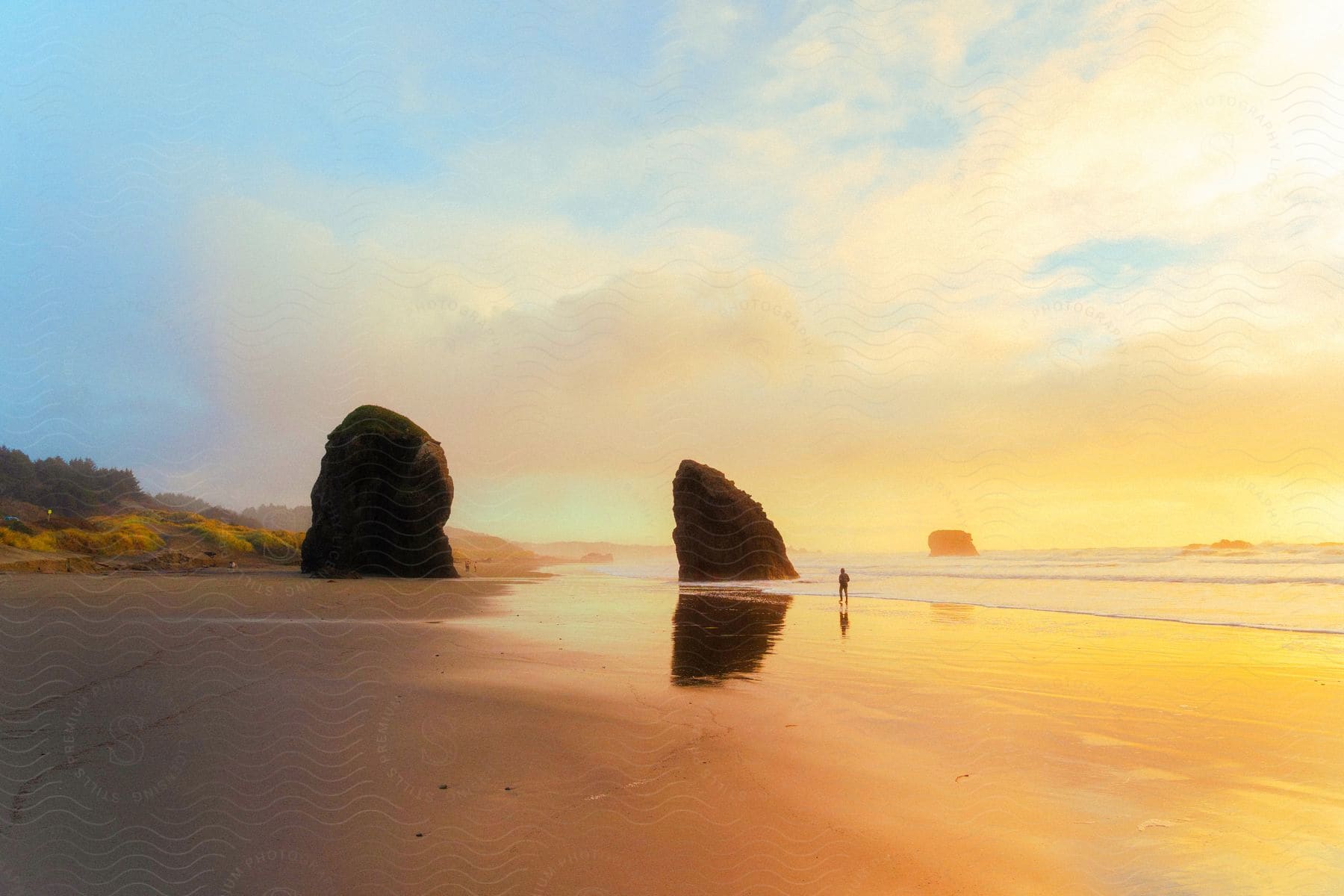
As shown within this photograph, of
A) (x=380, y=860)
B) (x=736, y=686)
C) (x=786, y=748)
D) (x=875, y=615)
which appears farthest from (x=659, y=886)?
(x=875, y=615)

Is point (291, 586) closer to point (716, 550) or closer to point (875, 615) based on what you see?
point (875, 615)

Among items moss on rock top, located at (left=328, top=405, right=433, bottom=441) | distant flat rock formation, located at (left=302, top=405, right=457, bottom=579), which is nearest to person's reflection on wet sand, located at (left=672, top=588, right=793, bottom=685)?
distant flat rock formation, located at (left=302, top=405, right=457, bottom=579)

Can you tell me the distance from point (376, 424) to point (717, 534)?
63.1 ft

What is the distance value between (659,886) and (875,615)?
15468mm

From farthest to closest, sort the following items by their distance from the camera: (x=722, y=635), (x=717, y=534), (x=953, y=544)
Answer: (x=953, y=544), (x=717, y=534), (x=722, y=635)

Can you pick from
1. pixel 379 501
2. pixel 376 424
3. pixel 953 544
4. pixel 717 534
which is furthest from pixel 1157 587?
pixel 953 544

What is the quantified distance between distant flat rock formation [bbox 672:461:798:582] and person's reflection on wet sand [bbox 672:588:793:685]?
11.5 m

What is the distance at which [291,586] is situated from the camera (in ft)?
60.3

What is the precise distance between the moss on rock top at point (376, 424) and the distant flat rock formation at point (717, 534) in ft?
47.7

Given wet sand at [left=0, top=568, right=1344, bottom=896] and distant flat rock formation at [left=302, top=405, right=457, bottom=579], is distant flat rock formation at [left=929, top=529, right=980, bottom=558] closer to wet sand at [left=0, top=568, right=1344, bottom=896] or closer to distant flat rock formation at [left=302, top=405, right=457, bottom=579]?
distant flat rock formation at [left=302, top=405, right=457, bottom=579]

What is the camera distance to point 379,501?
25062mm

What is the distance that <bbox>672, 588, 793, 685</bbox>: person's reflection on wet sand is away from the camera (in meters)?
9.34

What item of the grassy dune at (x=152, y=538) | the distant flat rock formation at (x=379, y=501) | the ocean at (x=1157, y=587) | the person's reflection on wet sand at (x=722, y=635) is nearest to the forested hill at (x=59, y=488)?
the grassy dune at (x=152, y=538)

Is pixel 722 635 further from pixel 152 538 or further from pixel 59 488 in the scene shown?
pixel 59 488
